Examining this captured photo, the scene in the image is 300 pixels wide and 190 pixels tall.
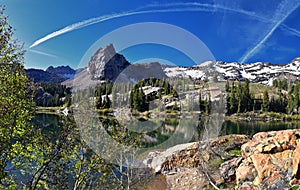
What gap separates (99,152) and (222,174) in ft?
33.9

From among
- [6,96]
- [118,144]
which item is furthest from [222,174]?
[6,96]

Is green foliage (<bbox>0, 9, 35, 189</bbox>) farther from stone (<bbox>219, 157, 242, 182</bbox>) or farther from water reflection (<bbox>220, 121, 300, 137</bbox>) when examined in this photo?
water reflection (<bbox>220, 121, 300, 137</bbox>)

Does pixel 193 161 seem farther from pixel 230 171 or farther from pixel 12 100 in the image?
pixel 12 100

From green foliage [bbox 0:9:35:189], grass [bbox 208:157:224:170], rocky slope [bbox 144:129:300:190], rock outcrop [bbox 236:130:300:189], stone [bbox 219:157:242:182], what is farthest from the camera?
grass [bbox 208:157:224:170]

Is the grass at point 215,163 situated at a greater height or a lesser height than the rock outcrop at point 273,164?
lesser

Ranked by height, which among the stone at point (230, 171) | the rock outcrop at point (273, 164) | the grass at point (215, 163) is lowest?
the grass at point (215, 163)

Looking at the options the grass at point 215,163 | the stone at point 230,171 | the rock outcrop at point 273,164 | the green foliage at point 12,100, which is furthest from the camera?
the grass at point 215,163

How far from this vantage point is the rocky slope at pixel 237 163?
12.4 metres

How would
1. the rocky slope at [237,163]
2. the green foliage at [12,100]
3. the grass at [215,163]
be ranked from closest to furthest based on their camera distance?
1. the green foliage at [12,100]
2. the rocky slope at [237,163]
3. the grass at [215,163]

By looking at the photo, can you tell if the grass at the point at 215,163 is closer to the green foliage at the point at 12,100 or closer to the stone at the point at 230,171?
the stone at the point at 230,171

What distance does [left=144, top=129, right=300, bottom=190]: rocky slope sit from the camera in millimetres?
12422

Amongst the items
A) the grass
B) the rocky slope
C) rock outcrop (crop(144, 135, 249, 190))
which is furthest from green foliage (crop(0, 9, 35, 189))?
the grass

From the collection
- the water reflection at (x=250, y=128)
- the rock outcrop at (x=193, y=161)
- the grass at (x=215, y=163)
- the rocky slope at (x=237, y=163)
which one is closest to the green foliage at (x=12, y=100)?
the rocky slope at (x=237, y=163)

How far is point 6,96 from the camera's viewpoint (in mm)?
6973
